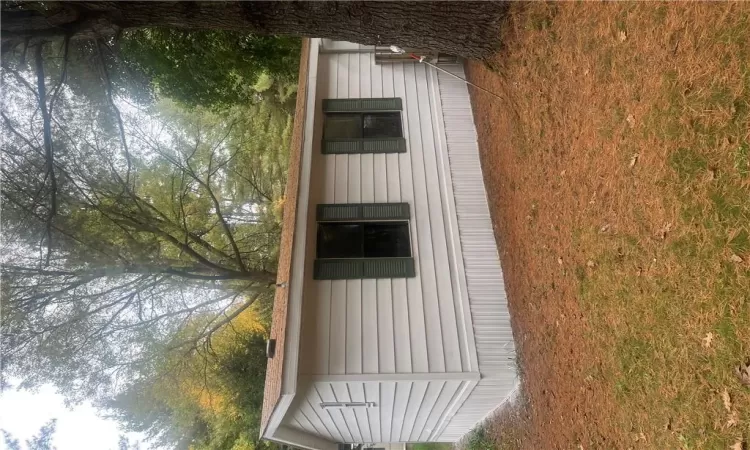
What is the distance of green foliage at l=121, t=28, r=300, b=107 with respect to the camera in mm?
9969

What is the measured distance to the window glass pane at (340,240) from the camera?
6656 mm

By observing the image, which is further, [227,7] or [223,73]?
[223,73]

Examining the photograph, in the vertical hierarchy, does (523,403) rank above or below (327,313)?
below

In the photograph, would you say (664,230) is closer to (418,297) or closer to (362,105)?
(418,297)

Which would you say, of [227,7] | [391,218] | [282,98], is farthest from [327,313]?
[282,98]

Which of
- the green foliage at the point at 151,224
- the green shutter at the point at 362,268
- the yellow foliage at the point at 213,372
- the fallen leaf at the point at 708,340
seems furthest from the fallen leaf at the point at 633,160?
the yellow foliage at the point at 213,372

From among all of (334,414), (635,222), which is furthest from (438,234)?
(635,222)

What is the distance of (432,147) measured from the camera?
779 centimetres

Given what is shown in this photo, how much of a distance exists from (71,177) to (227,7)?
542 centimetres

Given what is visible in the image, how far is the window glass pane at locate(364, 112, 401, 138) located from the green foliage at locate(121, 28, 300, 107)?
4.18 metres

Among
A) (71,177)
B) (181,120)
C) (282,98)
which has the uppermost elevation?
(282,98)

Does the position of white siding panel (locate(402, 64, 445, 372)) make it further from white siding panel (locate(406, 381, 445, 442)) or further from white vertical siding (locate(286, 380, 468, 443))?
white vertical siding (locate(286, 380, 468, 443))

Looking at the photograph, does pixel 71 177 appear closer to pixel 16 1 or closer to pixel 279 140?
pixel 16 1

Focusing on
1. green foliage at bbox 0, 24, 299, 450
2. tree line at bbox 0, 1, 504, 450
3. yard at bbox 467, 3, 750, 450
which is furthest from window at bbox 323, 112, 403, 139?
green foliage at bbox 0, 24, 299, 450
